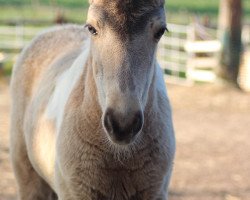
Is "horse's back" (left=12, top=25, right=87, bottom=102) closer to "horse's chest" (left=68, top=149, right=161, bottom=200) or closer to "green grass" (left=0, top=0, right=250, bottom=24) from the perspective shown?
"horse's chest" (left=68, top=149, right=161, bottom=200)

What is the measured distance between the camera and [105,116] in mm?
2514

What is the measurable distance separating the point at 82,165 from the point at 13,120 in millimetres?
1476

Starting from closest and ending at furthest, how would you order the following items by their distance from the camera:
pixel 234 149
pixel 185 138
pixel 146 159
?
pixel 146 159
pixel 234 149
pixel 185 138

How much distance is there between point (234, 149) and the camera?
7836mm

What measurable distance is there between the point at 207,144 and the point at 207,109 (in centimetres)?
231

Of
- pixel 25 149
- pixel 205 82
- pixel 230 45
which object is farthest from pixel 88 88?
pixel 205 82

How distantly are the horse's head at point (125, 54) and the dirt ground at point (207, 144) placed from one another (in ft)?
11.4

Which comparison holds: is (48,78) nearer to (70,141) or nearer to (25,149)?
(25,149)

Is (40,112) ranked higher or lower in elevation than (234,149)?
higher

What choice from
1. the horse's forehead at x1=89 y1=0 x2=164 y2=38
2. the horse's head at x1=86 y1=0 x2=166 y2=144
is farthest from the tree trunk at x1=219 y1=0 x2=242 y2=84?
the horse's forehead at x1=89 y1=0 x2=164 y2=38

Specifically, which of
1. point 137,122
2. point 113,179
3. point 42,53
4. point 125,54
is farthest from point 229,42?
point 137,122

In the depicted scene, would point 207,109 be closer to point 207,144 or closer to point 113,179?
point 207,144

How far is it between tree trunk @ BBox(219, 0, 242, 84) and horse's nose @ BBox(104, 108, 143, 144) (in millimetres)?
9037

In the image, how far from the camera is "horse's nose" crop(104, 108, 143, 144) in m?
2.46
